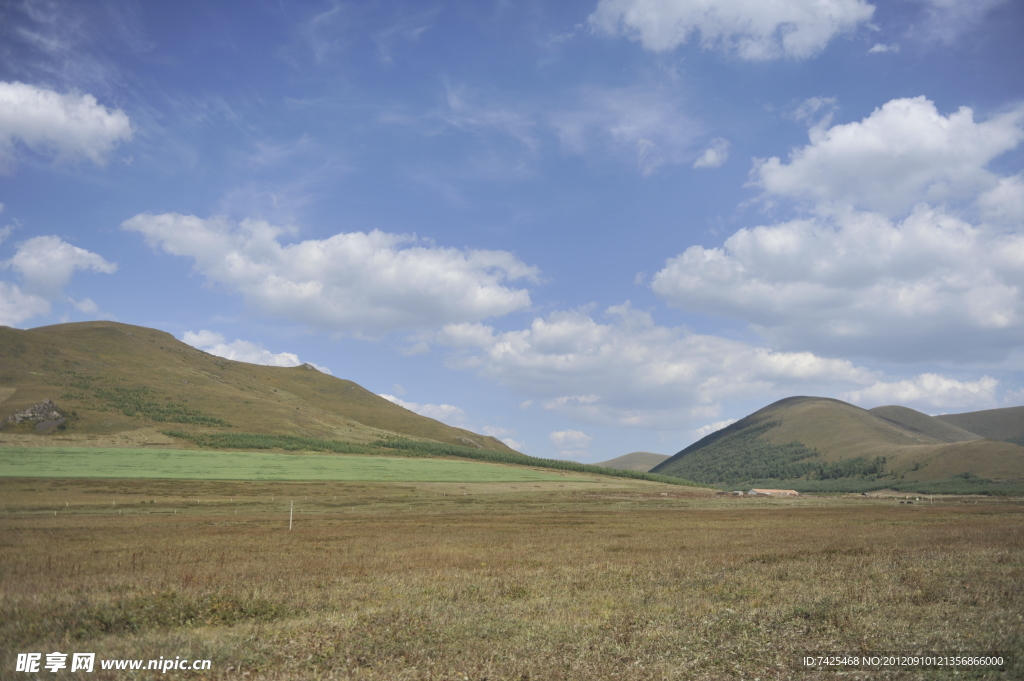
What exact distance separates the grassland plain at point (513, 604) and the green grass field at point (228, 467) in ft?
249

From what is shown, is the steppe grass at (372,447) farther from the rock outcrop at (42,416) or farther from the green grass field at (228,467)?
the rock outcrop at (42,416)

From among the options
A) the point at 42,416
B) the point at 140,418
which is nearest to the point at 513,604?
the point at 42,416

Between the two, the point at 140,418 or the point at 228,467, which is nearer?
the point at 228,467

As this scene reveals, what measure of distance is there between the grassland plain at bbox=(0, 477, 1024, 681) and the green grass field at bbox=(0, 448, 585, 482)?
249 feet

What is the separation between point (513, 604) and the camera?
55.4 ft

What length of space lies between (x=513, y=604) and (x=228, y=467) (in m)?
114

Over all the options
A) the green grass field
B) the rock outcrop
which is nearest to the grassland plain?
the green grass field

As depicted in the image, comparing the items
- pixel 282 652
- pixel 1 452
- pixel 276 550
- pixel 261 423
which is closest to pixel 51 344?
pixel 261 423

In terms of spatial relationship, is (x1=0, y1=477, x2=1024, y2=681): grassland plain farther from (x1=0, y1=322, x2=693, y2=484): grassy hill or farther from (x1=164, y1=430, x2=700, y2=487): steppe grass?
(x1=164, y1=430, x2=700, y2=487): steppe grass

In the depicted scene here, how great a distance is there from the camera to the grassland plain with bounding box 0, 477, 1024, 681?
1195 centimetres

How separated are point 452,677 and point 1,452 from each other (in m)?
128

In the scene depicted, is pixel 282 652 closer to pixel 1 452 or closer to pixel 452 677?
pixel 452 677

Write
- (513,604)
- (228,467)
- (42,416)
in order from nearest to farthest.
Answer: (513,604), (228,467), (42,416)

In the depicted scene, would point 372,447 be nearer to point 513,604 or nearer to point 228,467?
point 228,467
